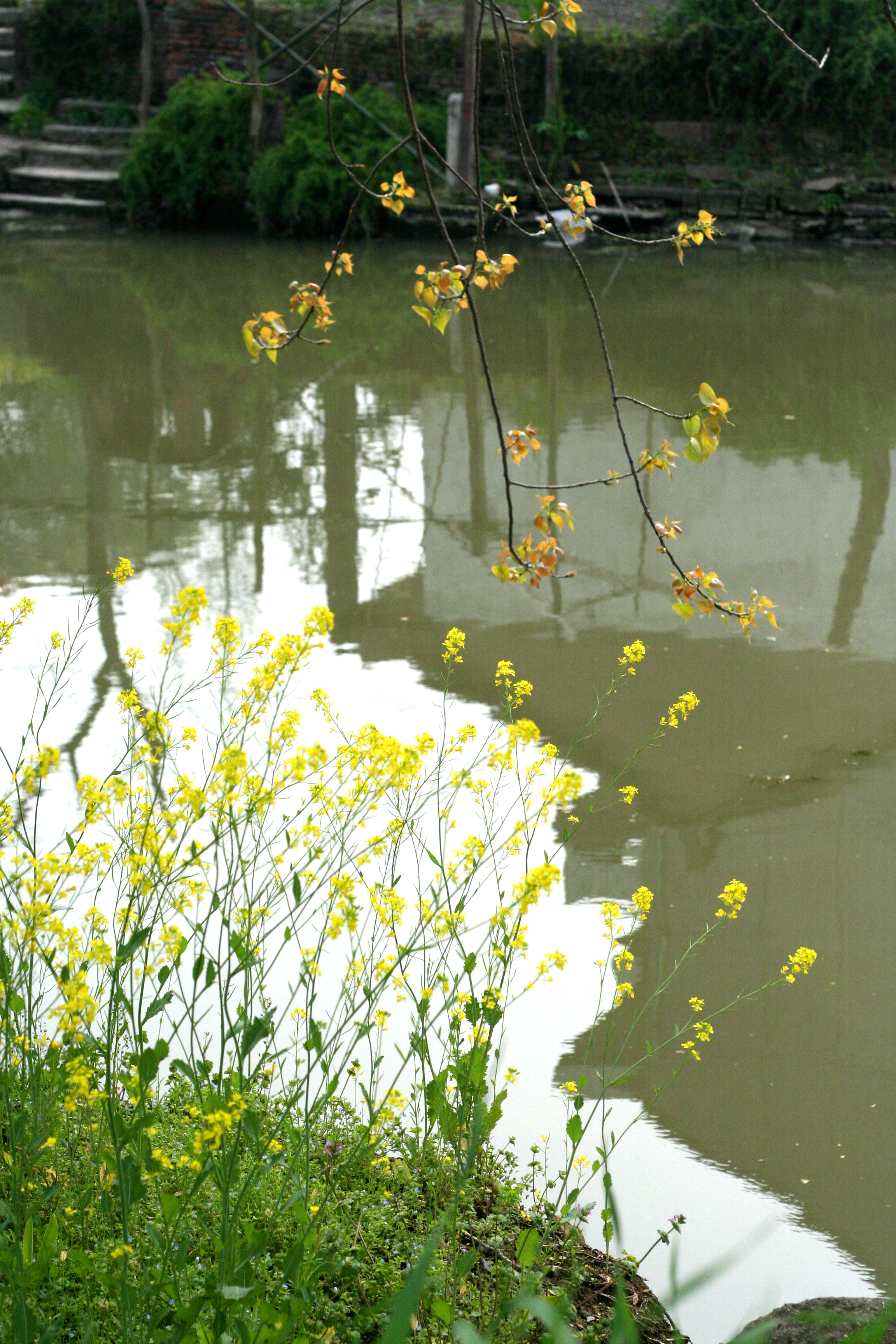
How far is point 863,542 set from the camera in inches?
287

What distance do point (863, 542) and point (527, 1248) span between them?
582 centimetres

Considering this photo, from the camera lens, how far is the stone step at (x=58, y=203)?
1764 centimetres

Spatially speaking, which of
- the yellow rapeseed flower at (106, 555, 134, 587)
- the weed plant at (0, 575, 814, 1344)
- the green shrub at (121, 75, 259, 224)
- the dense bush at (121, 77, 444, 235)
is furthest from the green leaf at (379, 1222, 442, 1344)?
the green shrub at (121, 75, 259, 224)

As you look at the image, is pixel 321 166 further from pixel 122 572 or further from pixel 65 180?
pixel 122 572

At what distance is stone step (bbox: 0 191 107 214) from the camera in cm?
1764

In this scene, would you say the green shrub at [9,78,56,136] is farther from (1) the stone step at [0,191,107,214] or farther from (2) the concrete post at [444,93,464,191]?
(2) the concrete post at [444,93,464,191]

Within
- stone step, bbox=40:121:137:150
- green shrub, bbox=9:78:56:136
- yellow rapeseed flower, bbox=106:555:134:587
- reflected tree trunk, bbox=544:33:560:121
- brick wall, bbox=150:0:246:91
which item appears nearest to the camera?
yellow rapeseed flower, bbox=106:555:134:587

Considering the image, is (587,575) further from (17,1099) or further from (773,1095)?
(17,1099)

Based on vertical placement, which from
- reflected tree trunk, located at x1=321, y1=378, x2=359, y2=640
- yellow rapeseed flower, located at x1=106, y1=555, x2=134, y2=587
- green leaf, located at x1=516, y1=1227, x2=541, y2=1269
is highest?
reflected tree trunk, located at x1=321, y1=378, x2=359, y2=640

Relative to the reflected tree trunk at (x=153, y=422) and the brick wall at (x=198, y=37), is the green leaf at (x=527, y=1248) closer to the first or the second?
the reflected tree trunk at (x=153, y=422)

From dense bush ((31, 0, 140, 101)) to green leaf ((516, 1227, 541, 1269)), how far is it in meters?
20.0

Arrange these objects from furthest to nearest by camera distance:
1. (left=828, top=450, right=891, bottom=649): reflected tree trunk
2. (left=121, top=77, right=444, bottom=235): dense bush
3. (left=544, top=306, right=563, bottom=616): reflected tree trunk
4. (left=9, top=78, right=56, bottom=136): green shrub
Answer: (left=9, top=78, right=56, bottom=136): green shrub
(left=121, top=77, right=444, bottom=235): dense bush
(left=544, top=306, right=563, bottom=616): reflected tree trunk
(left=828, top=450, right=891, bottom=649): reflected tree trunk

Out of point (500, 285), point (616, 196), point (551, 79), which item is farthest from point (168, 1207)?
point (551, 79)

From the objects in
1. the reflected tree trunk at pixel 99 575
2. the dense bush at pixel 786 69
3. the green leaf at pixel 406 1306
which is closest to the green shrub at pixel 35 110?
the dense bush at pixel 786 69
